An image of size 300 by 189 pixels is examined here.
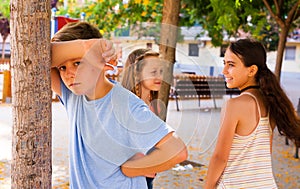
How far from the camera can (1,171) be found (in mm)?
6176

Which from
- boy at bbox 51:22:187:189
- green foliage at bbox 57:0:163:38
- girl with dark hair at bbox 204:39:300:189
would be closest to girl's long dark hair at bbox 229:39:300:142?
girl with dark hair at bbox 204:39:300:189

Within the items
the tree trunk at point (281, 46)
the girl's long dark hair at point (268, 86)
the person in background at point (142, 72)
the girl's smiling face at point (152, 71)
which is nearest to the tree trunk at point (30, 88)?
the person in background at point (142, 72)

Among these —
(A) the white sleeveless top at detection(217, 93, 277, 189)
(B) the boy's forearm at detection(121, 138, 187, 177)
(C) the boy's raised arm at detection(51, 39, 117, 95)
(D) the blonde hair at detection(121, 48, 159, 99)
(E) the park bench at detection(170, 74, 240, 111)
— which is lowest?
(A) the white sleeveless top at detection(217, 93, 277, 189)

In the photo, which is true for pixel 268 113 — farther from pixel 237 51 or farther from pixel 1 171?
pixel 1 171

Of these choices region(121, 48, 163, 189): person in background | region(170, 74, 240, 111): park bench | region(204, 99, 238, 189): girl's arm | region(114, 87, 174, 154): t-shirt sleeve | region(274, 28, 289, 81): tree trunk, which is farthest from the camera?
region(274, 28, 289, 81): tree trunk

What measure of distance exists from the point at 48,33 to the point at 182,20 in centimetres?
888

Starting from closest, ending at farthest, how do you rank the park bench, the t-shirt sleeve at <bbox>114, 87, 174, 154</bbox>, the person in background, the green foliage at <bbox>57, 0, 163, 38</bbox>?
the t-shirt sleeve at <bbox>114, 87, 174, 154</bbox>, the park bench, the person in background, the green foliage at <bbox>57, 0, 163, 38</bbox>

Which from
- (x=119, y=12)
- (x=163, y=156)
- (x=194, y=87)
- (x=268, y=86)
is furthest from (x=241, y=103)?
(x=119, y=12)

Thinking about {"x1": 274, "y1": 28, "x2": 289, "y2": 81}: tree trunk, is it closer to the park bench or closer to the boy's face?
the park bench

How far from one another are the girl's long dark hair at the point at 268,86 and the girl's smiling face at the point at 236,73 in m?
0.02

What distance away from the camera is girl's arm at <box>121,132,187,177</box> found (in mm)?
1581

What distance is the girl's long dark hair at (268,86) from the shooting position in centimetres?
249

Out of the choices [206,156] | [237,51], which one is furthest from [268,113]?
[206,156]

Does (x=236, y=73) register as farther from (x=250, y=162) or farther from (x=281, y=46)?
(x=281, y=46)
